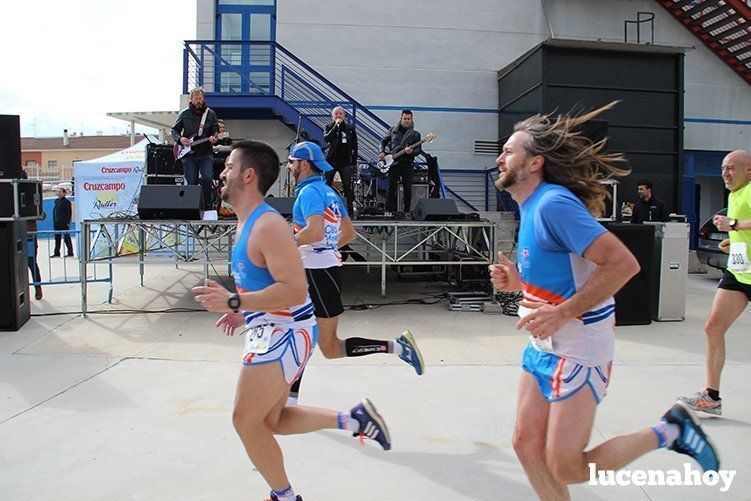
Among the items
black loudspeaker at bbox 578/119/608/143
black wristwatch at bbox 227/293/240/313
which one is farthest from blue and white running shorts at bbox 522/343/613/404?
black loudspeaker at bbox 578/119/608/143

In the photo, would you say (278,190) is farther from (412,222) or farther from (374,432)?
(374,432)

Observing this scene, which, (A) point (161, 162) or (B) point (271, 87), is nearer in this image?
(A) point (161, 162)

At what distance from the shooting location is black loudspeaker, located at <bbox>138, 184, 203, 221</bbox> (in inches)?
321

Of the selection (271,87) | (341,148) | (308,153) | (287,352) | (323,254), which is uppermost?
(271,87)

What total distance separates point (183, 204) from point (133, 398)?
4.00 metres

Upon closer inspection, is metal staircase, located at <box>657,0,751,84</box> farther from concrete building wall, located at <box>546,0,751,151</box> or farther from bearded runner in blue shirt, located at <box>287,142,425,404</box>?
bearded runner in blue shirt, located at <box>287,142,425,404</box>

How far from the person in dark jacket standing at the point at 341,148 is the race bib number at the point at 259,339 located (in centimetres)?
698

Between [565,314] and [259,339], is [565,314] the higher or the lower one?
the higher one

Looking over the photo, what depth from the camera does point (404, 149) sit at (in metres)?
10.4

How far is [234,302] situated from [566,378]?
136 cm

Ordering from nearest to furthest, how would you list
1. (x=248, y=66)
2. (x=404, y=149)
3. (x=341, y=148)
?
(x=341, y=148), (x=404, y=149), (x=248, y=66)

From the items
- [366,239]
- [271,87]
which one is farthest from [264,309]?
[271,87]

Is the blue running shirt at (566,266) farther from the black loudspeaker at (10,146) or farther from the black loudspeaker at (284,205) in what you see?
the black loudspeaker at (10,146)

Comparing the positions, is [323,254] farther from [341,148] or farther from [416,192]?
[416,192]
